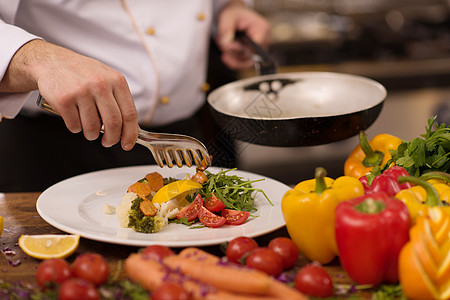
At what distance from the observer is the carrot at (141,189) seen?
1.33 meters

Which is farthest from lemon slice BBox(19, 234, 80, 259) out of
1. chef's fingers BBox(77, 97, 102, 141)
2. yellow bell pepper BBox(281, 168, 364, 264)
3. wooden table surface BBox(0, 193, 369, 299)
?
yellow bell pepper BBox(281, 168, 364, 264)

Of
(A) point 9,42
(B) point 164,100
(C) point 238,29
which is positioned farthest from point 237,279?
(C) point 238,29

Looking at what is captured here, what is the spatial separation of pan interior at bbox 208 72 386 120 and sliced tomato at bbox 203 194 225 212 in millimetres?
380

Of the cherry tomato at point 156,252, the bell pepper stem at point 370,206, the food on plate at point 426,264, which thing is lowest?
the cherry tomato at point 156,252

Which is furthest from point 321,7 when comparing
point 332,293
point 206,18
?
point 332,293

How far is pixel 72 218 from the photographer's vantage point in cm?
128

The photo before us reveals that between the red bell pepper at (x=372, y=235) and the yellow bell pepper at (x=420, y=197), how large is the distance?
0.05m

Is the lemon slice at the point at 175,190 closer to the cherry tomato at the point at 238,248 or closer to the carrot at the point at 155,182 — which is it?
the carrot at the point at 155,182

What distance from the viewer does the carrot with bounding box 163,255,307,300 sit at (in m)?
0.88

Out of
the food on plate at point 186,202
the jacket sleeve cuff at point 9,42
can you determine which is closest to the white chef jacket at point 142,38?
the jacket sleeve cuff at point 9,42

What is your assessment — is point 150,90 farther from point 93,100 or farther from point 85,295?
point 85,295

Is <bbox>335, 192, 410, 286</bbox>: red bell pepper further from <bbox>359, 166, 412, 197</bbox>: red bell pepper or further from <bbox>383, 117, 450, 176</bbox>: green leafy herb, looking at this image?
<bbox>383, 117, 450, 176</bbox>: green leafy herb

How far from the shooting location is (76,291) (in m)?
0.89

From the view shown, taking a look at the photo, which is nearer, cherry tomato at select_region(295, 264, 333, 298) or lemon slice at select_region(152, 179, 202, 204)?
cherry tomato at select_region(295, 264, 333, 298)
